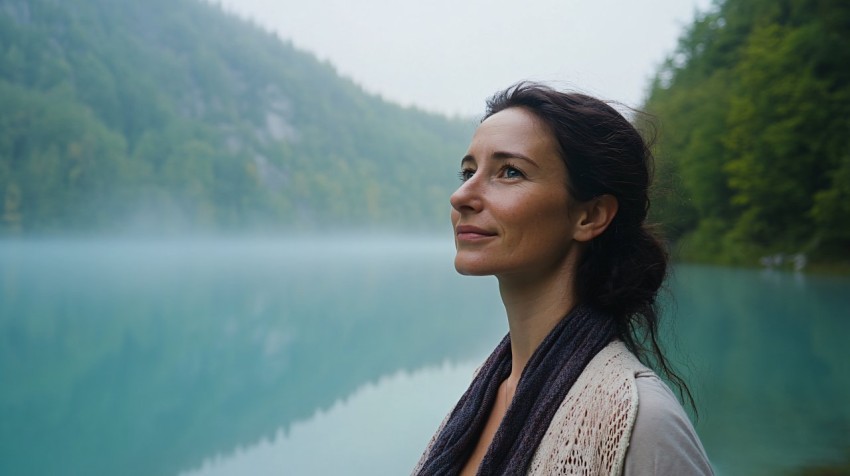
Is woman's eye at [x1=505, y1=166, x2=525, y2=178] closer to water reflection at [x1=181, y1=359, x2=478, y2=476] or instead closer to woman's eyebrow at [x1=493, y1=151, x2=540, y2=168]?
woman's eyebrow at [x1=493, y1=151, x2=540, y2=168]

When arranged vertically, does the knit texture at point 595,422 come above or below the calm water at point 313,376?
above

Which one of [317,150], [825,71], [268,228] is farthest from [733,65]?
[317,150]

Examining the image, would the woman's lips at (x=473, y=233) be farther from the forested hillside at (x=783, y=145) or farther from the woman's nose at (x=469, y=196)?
the forested hillside at (x=783, y=145)

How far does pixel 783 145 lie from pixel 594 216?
21.1 m

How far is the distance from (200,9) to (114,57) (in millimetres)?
22392

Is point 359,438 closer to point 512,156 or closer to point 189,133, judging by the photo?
point 512,156

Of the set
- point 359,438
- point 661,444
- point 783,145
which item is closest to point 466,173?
point 661,444

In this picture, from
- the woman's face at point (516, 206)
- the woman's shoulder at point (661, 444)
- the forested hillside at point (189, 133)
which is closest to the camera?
the woman's shoulder at point (661, 444)

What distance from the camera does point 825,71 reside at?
20.0m

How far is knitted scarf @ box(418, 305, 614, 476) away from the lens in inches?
43.7

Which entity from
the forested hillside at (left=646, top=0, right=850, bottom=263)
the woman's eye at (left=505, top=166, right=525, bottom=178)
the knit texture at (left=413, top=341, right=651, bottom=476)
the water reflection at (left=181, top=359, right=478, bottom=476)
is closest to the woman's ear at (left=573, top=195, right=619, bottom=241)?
the woman's eye at (left=505, top=166, right=525, bottom=178)

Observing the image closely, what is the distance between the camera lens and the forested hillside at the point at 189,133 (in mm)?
61562

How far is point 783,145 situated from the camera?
66.1ft

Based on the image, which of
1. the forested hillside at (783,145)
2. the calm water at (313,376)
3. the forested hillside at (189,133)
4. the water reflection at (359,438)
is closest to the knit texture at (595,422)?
the calm water at (313,376)
